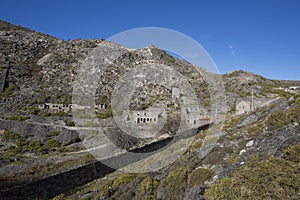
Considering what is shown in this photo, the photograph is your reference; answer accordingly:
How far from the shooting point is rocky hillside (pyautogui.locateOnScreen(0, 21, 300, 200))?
5773mm

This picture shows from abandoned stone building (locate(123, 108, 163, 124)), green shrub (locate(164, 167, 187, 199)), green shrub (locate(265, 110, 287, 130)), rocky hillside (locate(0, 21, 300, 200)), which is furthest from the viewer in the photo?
abandoned stone building (locate(123, 108, 163, 124))

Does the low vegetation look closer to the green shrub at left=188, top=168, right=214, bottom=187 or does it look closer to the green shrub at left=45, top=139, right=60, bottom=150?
the green shrub at left=188, top=168, right=214, bottom=187

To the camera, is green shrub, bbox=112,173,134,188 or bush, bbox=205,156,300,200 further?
green shrub, bbox=112,173,134,188

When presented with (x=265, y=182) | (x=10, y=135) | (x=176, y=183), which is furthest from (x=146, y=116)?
(x=265, y=182)

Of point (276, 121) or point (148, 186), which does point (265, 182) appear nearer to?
point (148, 186)

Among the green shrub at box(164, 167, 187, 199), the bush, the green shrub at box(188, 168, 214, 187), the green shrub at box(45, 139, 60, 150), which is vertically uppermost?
the bush

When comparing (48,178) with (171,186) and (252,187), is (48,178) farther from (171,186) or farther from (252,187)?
(252,187)

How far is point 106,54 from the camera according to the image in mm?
61156

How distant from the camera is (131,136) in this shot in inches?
809

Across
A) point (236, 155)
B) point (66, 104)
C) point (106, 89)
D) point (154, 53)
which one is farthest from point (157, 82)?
point (236, 155)

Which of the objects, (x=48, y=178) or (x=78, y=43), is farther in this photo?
(x=78, y=43)

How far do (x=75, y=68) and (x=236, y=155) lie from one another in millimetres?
56808

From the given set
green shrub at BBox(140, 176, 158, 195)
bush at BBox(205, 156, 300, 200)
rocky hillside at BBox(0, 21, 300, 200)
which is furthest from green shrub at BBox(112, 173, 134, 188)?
bush at BBox(205, 156, 300, 200)

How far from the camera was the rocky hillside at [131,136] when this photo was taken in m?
5.77
